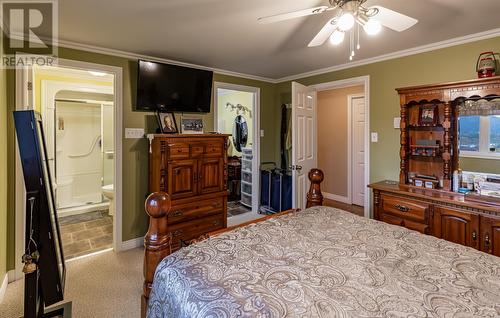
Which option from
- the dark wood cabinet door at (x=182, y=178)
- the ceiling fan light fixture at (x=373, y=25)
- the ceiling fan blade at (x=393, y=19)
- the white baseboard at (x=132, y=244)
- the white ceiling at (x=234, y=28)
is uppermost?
the white ceiling at (x=234, y=28)

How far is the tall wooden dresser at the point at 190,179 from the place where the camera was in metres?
2.94

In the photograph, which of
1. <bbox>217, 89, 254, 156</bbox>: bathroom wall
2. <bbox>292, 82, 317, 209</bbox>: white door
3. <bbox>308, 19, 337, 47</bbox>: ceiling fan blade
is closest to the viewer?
<bbox>308, 19, 337, 47</bbox>: ceiling fan blade

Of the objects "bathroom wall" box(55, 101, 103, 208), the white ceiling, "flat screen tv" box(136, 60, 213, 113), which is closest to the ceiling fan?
the white ceiling

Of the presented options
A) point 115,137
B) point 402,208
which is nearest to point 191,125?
point 115,137

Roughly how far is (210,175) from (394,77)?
250cm

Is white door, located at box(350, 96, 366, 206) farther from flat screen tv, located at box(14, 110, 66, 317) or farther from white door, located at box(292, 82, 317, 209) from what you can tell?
flat screen tv, located at box(14, 110, 66, 317)

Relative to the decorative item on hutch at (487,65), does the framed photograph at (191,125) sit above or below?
below

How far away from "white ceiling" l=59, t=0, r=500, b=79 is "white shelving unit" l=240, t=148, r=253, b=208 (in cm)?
199

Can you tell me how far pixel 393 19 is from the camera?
1.64 m

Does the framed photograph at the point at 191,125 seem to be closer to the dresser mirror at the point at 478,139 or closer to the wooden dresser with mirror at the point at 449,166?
the wooden dresser with mirror at the point at 449,166

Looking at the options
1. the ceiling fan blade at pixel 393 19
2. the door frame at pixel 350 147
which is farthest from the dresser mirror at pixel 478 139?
the door frame at pixel 350 147

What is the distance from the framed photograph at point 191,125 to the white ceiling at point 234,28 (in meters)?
0.75

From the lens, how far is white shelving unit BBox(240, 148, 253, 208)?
16.2 ft

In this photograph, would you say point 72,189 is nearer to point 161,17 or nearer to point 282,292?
point 161,17
